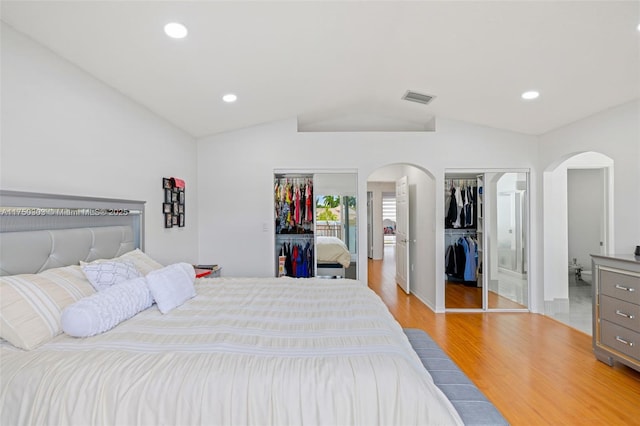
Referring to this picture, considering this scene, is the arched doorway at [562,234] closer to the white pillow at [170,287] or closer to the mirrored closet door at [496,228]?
the mirrored closet door at [496,228]

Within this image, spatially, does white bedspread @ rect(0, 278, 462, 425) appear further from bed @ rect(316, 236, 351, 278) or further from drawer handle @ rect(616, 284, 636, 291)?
bed @ rect(316, 236, 351, 278)

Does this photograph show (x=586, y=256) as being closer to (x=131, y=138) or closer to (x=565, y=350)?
(x=565, y=350)

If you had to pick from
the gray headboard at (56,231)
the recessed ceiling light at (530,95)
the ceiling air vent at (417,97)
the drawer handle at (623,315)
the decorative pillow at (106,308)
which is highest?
the ceiling air vent at (417,97)

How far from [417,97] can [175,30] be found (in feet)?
9.00

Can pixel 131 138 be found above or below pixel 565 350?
above

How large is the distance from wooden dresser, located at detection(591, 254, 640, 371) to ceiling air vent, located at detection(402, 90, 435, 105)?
231 centimetres

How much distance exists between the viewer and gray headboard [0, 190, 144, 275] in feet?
5.45

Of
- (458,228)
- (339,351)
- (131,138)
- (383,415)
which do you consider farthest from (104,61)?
(458,228)

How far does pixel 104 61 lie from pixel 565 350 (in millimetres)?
4631

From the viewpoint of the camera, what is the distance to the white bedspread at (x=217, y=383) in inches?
45.1

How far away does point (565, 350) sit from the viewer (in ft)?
9.96

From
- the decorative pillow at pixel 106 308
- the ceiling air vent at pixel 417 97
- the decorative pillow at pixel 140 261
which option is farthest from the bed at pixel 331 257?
the decorative pillow at pixel 106 308

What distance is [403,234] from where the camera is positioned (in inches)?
219

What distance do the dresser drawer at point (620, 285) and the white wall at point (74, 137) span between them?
4.17 meters
